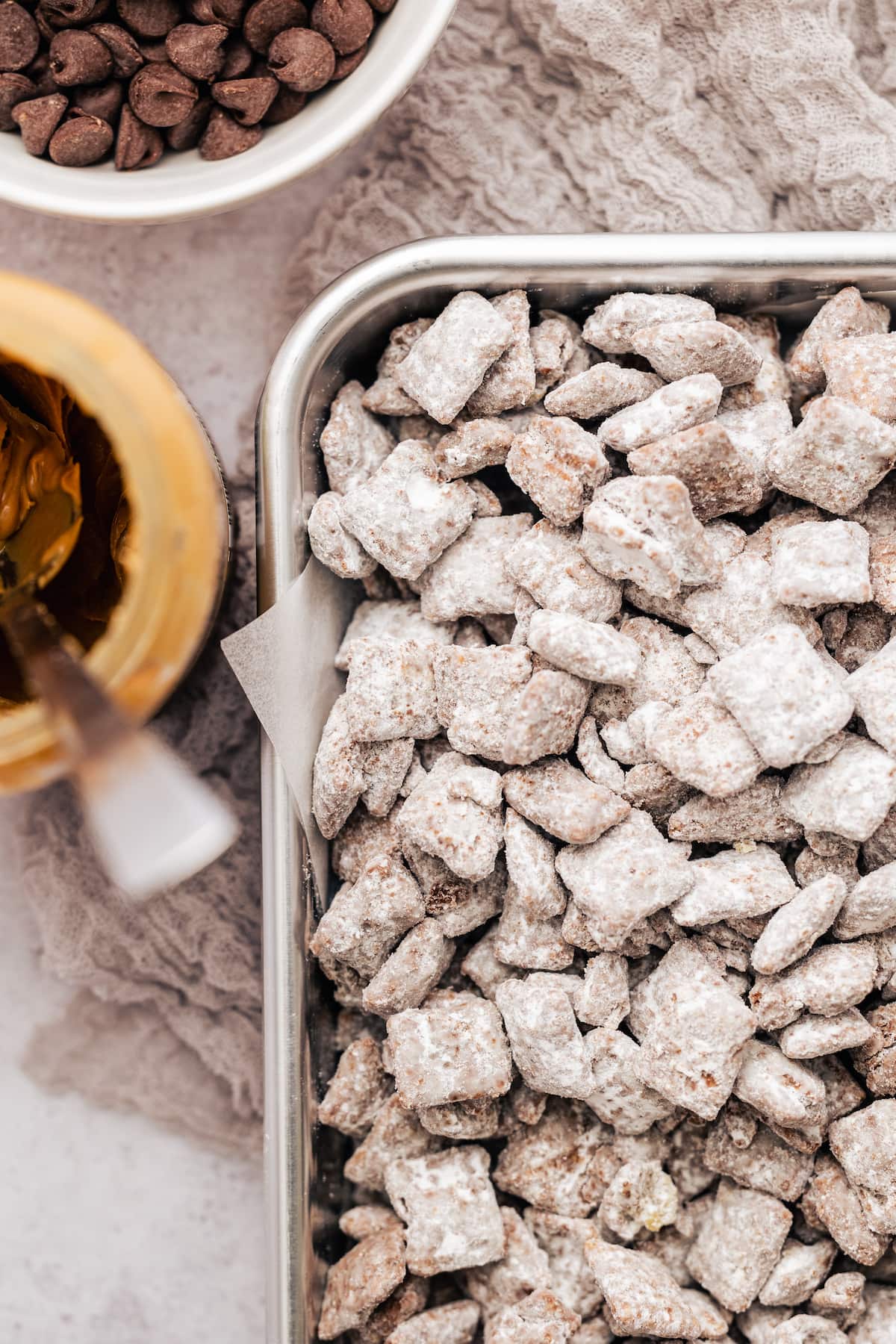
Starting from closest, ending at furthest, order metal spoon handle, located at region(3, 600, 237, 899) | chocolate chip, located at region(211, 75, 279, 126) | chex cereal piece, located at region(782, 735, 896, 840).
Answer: metal spoon handle, located at region(3, 600, 237, 899)
chex cereal piece, located at region(782, 735, 896, 840)
chocolate chip, located at region(211, 75, 279, 126)

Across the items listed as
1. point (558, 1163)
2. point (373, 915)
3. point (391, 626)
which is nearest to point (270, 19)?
point (391, 626)

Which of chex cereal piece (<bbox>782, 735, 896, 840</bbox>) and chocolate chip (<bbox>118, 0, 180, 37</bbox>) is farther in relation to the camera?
chocolate chip (<bbox>118, 0, 180, 37</bbox>)

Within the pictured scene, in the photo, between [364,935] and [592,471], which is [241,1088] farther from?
[592,471]

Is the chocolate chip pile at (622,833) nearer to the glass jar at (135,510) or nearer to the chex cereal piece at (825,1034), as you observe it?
the chex cereal piece at (825,1034)

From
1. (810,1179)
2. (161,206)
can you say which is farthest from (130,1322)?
(161,206)

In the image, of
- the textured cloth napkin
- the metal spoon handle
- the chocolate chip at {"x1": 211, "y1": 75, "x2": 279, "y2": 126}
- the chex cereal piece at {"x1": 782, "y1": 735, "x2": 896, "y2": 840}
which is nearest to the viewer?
the metal spoon handle

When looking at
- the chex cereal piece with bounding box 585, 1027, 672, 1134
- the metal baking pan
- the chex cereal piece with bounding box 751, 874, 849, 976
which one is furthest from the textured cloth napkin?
the chex cereal piece with bounding box 751, 874, 849, 976

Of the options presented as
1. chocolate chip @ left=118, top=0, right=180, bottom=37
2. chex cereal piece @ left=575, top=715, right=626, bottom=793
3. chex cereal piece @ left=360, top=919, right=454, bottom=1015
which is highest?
chocolate chip @ left=118, top=0, right=180, bottom=37

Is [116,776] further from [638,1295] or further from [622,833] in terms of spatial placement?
[638,1295]

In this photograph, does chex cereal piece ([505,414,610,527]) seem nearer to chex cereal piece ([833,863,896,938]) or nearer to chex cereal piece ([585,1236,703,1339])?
chex cereal piece ([833,863,896,938])
